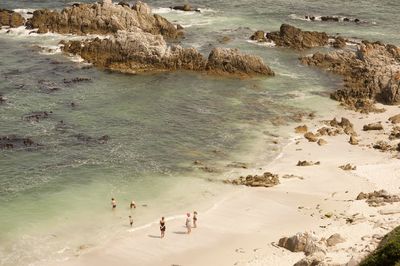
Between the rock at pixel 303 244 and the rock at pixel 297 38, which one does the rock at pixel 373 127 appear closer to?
the rock at pixel 303 244

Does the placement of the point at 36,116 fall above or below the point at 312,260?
above

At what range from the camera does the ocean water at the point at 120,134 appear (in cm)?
4025

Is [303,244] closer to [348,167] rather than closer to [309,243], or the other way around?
[309,243]

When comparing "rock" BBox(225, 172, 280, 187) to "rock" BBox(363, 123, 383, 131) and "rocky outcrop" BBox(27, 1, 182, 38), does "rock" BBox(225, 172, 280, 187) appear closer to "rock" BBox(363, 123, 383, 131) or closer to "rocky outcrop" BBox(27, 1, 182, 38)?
"rock" BBox(363, 123, 383, 131)

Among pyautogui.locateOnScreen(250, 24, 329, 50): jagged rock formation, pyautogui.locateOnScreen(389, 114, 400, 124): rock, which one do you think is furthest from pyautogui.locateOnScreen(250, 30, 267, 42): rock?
pyautogui.locateOnScreen(389, 114, 400, 124): rock

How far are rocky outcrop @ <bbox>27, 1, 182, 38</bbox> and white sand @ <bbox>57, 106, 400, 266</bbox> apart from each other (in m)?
42.0

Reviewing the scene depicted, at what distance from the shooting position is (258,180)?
45.3 m

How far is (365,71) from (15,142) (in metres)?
45.0

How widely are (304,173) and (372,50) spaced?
118ft

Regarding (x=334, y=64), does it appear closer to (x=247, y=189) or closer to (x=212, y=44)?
(x=212, y=44)

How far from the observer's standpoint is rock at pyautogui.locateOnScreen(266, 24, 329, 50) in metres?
84.2

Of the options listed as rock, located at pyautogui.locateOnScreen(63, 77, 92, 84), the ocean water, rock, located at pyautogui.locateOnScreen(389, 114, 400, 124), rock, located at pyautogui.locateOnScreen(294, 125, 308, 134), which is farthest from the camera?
rock, located at pyautogui.locateOnScreen(63, 77, 92, 84)

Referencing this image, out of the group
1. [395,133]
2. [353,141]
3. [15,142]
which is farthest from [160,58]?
[395,133]

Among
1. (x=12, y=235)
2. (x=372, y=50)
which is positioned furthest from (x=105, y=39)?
(x=12, y=235)
